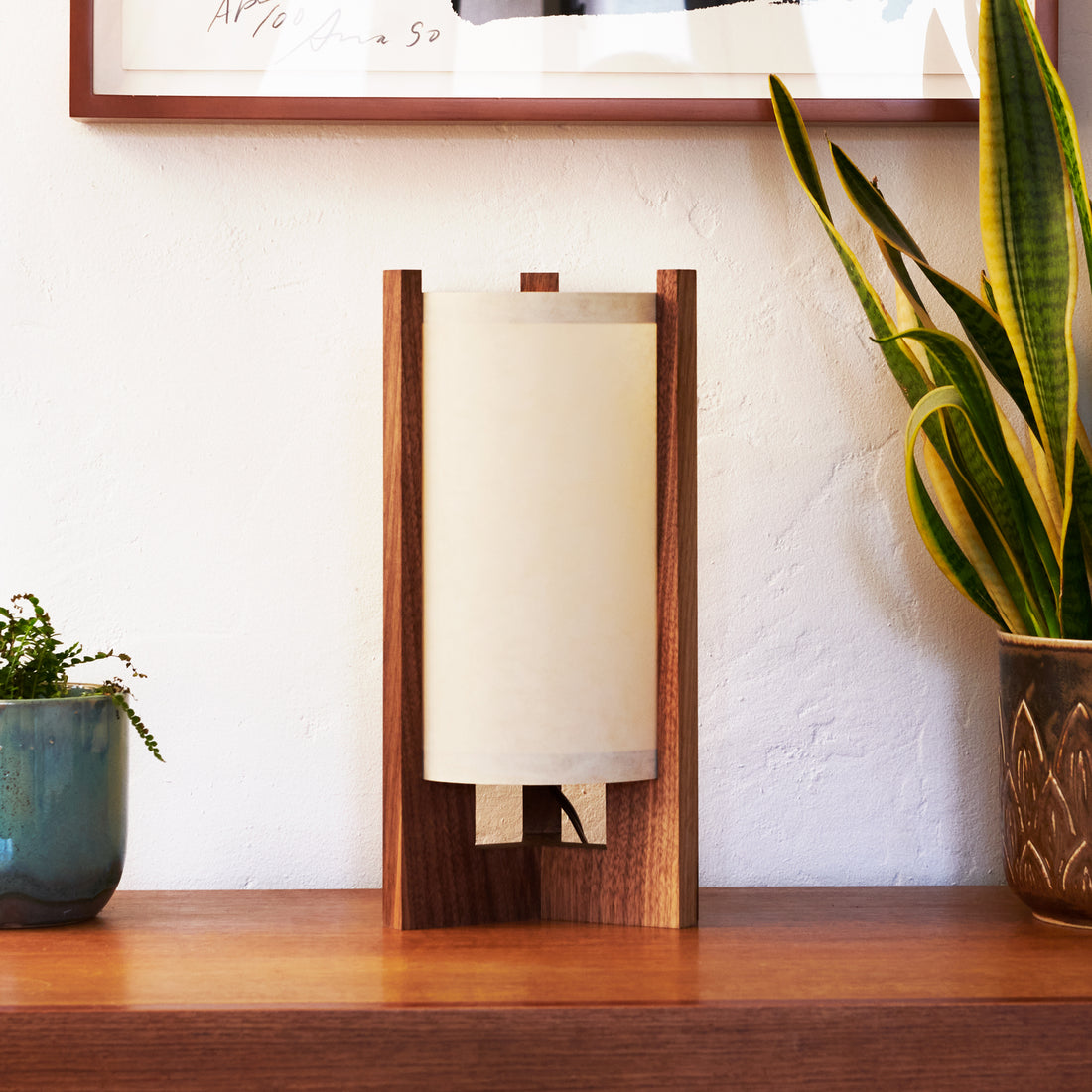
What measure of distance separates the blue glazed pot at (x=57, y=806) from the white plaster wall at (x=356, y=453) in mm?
123

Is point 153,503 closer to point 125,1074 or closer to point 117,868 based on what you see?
point 117,868

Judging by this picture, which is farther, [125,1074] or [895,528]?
[895,528]

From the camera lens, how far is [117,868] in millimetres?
715

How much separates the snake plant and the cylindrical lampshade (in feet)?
0.57

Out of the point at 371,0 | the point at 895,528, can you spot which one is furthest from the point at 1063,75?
the point at 371,0

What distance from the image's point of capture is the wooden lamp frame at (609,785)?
70 centimetres

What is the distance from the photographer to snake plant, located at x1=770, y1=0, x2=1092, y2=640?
68 centimetres

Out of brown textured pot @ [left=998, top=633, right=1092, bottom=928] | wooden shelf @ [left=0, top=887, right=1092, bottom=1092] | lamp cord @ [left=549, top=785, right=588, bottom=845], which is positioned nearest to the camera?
wooden shelf @ [left=0, top=887, right=1092, bottom=1092]

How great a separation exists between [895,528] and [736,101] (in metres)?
0.31

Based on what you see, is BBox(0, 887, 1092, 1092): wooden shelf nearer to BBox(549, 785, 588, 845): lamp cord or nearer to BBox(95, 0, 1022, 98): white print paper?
BBox(549, 785, 588, 845): lamp cord

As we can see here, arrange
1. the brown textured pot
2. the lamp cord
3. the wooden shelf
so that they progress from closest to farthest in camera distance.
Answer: the wooden shelf → the brown textured pot → the lamp cord

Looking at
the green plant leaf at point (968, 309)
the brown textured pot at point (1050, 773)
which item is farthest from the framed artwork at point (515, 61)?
the brown textured pot at point (1050, 773)

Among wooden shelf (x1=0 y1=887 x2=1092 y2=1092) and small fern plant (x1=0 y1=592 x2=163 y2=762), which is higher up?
small fern plant (x1=0 y1=592 x2=163 y2=762)
